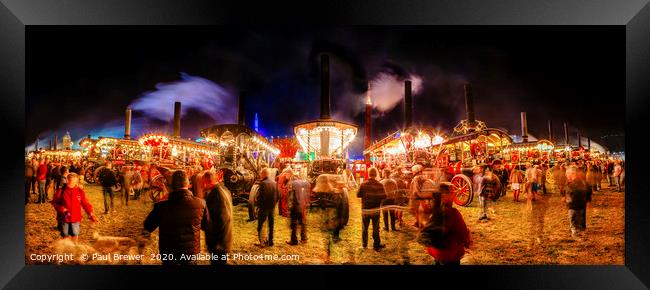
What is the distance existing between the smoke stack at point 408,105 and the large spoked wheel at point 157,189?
17.0 ft

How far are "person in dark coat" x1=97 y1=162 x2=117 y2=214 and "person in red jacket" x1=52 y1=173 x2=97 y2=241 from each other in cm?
55

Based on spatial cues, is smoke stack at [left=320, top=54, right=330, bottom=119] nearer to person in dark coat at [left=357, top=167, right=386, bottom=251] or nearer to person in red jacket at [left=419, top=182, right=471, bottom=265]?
person in dark coat at [left=357, top=167, right=386, bottom=251]

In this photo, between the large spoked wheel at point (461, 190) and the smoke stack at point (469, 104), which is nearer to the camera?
the smoke stack at point (469, 104)

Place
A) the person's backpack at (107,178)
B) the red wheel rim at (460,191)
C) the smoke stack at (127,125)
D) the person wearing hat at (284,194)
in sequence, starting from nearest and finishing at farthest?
the smoke stack at (127,125)
the person's backpack at (107,178)
the person wearing hat at (284,194)
the red wheel rim at (460,191)

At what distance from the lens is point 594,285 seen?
4074 millimetres

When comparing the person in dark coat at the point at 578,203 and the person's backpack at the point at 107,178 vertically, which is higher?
the person's backpack at the point at 107,178

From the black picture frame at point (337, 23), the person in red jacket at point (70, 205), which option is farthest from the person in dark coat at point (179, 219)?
the person in red jacket at point (70, 205)

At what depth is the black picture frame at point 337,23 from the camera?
4.13m

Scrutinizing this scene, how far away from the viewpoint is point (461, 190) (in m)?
6.04

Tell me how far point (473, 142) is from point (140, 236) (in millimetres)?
6570

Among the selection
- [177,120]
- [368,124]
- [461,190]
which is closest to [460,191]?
[461,190]

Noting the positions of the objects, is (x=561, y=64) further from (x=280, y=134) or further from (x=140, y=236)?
(x=140, y=236)

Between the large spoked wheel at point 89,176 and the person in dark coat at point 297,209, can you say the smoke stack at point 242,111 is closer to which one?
the person in dark coat at point 297,209

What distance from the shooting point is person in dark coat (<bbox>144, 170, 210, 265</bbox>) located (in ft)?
9.27
